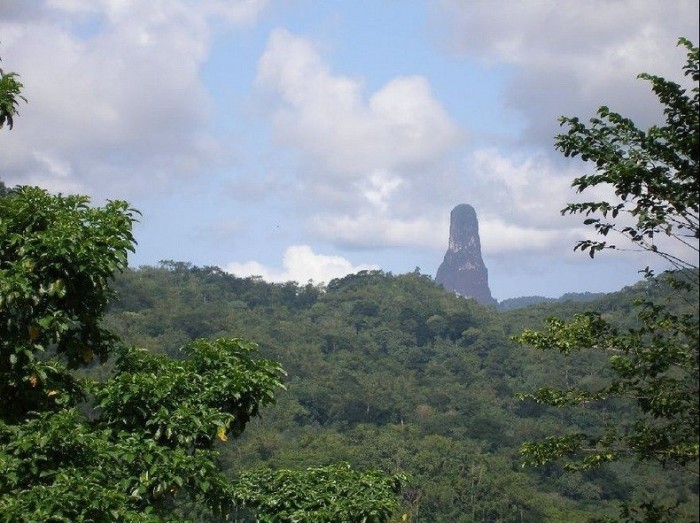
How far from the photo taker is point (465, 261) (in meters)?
168

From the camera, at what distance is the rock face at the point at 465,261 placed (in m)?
165

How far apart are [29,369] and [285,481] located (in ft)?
6.36

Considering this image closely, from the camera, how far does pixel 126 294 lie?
195 feet

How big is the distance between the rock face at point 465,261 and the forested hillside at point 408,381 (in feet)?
261

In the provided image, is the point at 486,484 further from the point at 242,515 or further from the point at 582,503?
the point at 242,515

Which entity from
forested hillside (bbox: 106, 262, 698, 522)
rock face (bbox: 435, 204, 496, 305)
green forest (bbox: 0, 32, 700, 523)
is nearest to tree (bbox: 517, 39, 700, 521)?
green forest (bbox: 0, 32, 700, 523)

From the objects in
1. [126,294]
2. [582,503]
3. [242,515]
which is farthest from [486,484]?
[126,294]

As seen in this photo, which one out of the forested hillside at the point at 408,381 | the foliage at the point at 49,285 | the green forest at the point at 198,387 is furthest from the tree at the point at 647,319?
the forested hillside at the point at 408,381

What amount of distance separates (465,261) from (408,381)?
108393 mm

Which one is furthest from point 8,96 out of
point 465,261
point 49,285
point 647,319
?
point 465,261

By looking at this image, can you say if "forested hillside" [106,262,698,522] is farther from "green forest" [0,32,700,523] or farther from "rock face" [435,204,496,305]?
"rock face" [435,204,496,305]

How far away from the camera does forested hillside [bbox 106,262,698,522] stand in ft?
131

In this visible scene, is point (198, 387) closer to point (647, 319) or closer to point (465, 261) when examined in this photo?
point (647, 319)

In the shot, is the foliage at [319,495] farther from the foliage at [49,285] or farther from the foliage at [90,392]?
the foliage at [49,285]
